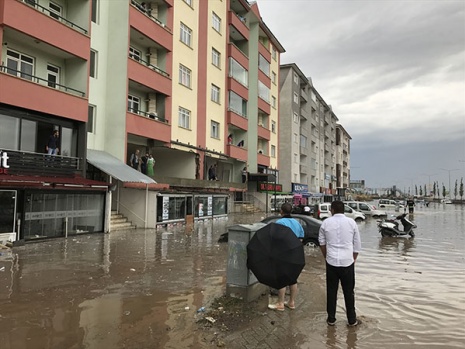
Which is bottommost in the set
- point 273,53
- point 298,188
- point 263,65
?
point 298,188

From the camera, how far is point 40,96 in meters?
16.7

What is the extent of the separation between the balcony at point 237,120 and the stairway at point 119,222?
17.7m

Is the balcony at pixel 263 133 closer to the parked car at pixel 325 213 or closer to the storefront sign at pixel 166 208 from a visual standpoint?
the parked car at pixel 325 213

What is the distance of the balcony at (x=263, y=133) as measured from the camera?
1698 inches

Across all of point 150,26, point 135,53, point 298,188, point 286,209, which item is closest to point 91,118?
point 135,53

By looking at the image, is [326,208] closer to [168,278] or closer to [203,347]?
[168,278]

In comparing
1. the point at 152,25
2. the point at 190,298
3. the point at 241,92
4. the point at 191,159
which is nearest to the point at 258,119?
the point at 241,92

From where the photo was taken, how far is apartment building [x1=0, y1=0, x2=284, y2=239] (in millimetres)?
16250

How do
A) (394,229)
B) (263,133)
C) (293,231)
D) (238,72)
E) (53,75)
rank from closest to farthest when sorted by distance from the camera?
(293,231) → (394,229) → (53,75) → (238,72) → (263,133)

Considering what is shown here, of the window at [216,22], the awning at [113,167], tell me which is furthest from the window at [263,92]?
the awning at [113,167]

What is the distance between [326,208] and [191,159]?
11.3m

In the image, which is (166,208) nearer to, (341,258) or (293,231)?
(293,231)

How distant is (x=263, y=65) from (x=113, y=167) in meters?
30.2

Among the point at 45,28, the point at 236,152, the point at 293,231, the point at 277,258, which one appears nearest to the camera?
the point at 277,258
